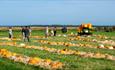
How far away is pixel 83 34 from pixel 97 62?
165 ft

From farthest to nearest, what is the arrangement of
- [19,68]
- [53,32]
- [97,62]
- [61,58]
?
1. [53,32]
2. [61,58]
3. [97,62]
4. [19,68]

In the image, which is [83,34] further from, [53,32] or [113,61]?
[113,61]

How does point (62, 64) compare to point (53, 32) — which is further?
point (53, 32)

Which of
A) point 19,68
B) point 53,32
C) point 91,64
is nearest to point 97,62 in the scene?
point 91,64

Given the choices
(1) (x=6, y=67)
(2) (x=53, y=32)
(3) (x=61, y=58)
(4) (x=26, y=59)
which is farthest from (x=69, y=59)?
(2) (x=53, y=32)

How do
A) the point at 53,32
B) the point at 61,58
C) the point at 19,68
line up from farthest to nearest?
the point at 53,32
the point at 61,58
the point at 19,68

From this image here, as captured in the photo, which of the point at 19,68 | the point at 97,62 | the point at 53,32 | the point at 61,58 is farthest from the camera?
the point at 53,32

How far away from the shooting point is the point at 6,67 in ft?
80.7

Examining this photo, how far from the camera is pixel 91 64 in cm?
2520

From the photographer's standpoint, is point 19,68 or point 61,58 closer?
point 19,68

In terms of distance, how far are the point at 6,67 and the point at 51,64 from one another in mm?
2589

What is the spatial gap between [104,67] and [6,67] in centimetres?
551

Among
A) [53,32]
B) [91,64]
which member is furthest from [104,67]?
[53,32]

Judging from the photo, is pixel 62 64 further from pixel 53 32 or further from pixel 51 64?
pixel 53 32
